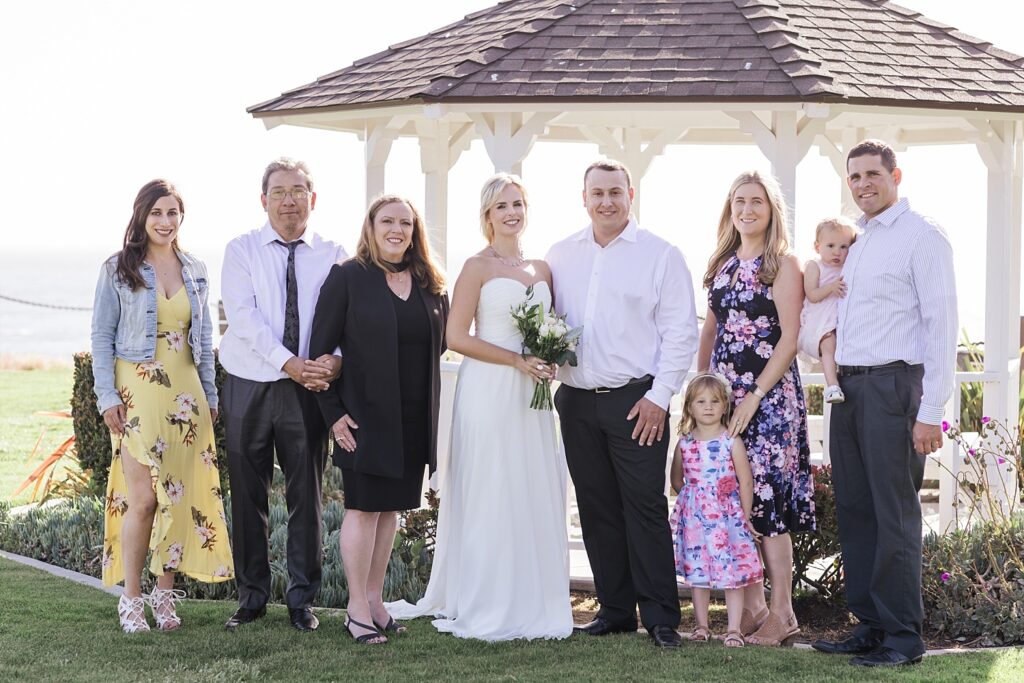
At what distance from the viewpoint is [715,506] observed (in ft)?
18.9

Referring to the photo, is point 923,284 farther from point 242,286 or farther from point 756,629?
point 242,286

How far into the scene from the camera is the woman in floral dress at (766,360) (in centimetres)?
557

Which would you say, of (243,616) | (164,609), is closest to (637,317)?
(243,616)

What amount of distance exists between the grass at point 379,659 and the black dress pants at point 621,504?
0.72ft

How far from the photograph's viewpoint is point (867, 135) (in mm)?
10508

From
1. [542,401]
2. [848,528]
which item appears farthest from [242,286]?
[848,528]

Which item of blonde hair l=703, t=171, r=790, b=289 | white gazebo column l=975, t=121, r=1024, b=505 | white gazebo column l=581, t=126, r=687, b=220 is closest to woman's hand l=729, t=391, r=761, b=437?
blonde hair l=703, t=171, r=790, b=289

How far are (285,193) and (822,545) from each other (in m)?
3.26

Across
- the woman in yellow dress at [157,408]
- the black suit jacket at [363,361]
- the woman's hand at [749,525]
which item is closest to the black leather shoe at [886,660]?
the woman's hand at [749,525]

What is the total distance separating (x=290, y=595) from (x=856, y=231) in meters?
3.11

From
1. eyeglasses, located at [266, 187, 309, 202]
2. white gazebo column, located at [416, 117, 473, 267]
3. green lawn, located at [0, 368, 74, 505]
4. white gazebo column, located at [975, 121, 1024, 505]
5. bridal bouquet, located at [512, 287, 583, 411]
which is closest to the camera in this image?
bridal bouquet, located at [512, 287, 583, 411]

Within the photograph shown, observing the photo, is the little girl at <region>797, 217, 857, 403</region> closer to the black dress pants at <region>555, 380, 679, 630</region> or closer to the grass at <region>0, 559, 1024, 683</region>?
the black dress pants at <region>555, 380, 679, 630</region>

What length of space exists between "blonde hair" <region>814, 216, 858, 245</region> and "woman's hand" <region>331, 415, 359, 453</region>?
2248 mm

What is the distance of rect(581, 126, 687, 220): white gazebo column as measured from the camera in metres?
10.5
